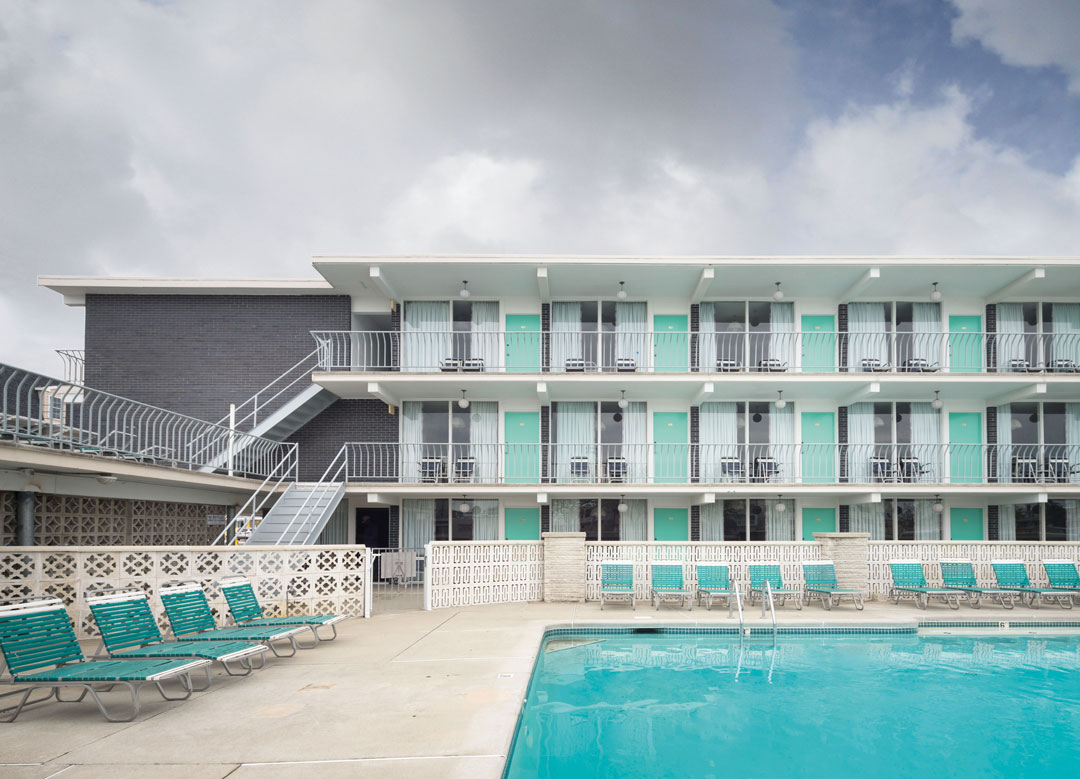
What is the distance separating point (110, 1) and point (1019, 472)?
26248 mm

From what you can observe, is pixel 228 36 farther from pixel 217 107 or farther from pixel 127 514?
pixel 127 514

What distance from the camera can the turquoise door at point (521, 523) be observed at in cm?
1833

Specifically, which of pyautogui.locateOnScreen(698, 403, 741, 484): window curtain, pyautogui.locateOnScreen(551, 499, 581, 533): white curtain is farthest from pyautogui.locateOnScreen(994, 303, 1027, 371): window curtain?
pyautogui.locateOnScreen(551, 499, 581, 533): white curtain

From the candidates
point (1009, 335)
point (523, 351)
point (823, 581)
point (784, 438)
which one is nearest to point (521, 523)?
point (523, 351)

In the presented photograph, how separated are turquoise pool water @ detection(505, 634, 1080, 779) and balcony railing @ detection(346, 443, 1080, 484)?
7060 millimetres

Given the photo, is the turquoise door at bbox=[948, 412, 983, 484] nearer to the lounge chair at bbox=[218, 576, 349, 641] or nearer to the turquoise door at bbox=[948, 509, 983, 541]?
the turquoise door at bbox=[948, 509, 983, 541]

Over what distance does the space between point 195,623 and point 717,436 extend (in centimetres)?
1369

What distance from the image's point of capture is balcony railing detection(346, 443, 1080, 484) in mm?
18188

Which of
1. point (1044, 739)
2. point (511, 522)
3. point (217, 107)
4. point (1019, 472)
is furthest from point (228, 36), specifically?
point (1019, 472)

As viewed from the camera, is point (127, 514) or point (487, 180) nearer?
point (127, 514)

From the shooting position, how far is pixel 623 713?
24.6 ft

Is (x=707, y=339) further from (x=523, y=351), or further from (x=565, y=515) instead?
(x=565, y=515)

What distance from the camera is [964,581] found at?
14.2 meters

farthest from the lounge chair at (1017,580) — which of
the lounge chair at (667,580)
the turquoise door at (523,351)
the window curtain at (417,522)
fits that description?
the window curtain at (417,522)
